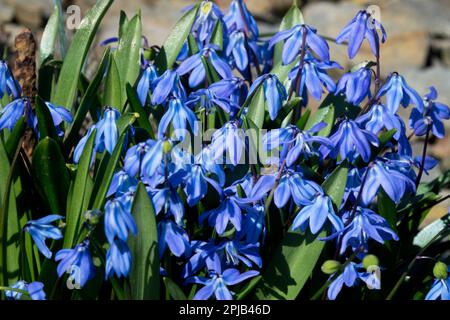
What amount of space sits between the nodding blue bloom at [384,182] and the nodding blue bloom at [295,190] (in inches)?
5.1

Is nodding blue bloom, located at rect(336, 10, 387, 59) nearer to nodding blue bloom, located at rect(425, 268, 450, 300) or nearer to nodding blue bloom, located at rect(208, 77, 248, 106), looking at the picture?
nodding blue bloom, located at rect(208, 77, 248, 106)

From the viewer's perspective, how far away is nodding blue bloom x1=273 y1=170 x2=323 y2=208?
88.6 inches

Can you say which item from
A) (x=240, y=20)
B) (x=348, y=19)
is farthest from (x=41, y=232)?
(x=348, y=19)

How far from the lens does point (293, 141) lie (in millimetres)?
2340

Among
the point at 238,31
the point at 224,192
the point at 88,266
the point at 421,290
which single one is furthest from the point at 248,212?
the point at 238,31

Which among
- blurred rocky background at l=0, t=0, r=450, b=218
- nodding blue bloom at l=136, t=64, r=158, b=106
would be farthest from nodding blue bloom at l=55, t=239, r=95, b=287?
blurred rocky background at l=0, t=0, r=450, b=218

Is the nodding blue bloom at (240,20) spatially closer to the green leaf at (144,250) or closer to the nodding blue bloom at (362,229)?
the nodding blue bloom at (362,229)

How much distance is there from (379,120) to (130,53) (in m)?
0.90

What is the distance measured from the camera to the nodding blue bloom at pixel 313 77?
103 inches

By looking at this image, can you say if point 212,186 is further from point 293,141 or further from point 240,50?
point 240,50

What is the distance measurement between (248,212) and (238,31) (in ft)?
2.91

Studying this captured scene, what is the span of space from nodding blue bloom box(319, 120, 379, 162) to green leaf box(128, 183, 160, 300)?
552 millimetres

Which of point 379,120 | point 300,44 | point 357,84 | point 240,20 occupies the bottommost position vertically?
point 379,120

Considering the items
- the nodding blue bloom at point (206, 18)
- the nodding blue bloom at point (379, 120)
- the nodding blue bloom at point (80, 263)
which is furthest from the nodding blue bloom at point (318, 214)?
the nodding blue bloom at point (206, 18)
